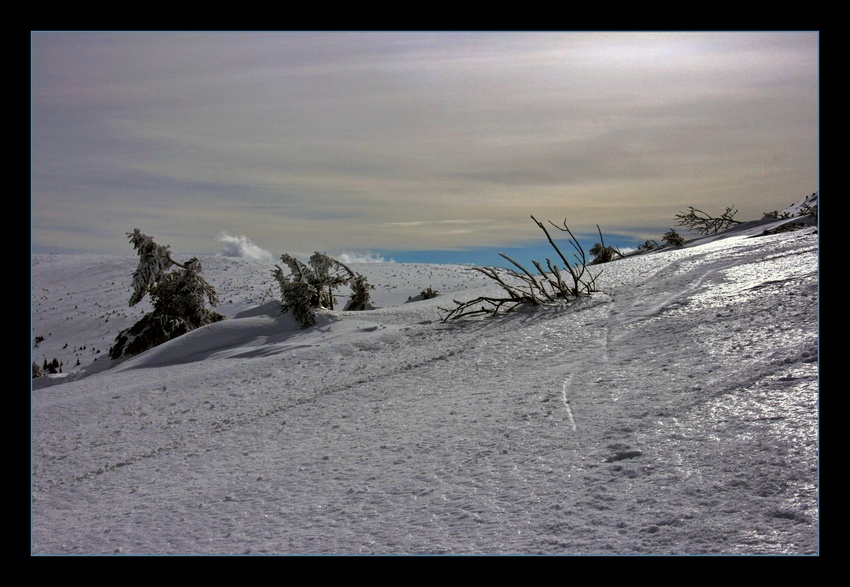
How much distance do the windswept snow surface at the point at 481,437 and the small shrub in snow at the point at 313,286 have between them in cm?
104

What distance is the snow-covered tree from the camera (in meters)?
9.96

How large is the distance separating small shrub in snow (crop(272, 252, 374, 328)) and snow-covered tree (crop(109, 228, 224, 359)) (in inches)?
78.3

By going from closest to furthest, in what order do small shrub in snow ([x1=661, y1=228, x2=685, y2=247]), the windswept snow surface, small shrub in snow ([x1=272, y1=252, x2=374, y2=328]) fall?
A: the windswept snow surface
small shrub in snow ([x1=272, y1=252, x2=374, y2=328])
small shrub in snow ([x1=661, y1=228, x2=685, y2=247])

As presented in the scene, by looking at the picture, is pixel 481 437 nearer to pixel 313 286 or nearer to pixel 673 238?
pixel 313 286

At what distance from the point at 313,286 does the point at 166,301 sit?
4.98 metres

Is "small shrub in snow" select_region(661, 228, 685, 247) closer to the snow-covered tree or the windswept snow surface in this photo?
the windswept snow surface

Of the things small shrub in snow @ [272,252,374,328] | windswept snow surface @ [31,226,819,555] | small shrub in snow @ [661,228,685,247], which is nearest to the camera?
windswept snow surface @ [31,226,819,555]

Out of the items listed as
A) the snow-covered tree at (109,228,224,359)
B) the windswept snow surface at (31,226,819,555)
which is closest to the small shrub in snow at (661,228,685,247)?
the windswept snow surface at (31,226,819,555)

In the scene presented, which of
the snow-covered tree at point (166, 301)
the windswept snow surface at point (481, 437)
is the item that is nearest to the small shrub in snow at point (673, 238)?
the windswept snow surface at point (481, 437)

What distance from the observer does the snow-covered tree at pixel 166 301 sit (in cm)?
996

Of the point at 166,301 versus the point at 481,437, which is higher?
the point at 166,301

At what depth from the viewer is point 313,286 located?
20.8 feet

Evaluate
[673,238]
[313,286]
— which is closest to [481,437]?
[313,286]
